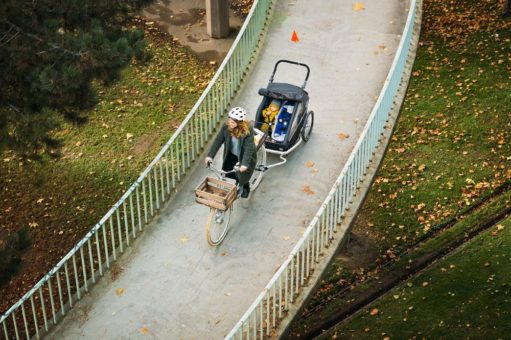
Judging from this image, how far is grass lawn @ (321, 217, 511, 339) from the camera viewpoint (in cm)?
1313

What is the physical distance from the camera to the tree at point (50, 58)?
10.1m

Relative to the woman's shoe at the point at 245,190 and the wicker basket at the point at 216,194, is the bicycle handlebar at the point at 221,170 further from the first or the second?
the woman's shoe at the point at 245,190

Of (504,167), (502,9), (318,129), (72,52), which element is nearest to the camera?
(72,52)

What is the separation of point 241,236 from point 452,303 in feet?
14.4

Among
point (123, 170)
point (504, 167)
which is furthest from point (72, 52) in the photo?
point (504, 167)

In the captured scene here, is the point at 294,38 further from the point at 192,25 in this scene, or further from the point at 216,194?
the point at 192,25

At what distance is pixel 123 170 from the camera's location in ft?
55.8

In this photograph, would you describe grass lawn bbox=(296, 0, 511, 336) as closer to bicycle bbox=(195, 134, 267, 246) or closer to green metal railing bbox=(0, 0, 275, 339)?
bicycle bbox=(195, 134, 267, 246)

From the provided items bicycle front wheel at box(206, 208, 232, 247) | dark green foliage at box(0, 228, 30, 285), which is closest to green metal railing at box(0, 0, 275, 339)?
bicycle front wheel at box(206, 208, 232, 247)

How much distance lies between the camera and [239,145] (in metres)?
11.2

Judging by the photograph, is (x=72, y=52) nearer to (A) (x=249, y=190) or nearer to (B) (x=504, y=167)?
(A) (x=249, y=190)

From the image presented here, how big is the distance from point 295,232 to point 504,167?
690cm

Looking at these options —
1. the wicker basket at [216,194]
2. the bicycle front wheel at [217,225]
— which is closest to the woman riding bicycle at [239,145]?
the wicker basket at [216,194]

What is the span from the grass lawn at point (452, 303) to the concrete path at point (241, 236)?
2.87 meters
